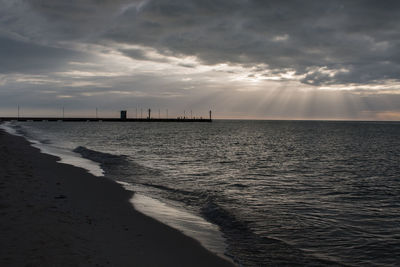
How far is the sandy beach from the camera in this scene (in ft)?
21.4

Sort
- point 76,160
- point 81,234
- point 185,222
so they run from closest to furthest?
point 81,234 < point 185,222 < point 76,160

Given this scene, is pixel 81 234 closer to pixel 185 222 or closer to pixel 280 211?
pixel 185 222

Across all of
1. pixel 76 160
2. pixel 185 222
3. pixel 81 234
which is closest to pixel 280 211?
pixel 185 222

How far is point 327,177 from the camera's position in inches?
876

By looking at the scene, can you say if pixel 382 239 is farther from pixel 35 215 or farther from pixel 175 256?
pixel 35 215

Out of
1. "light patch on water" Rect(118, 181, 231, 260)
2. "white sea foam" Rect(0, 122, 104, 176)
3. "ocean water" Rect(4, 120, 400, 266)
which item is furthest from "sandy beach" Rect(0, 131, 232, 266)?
"white sea foam" Rect(0, 122, 104, 176)

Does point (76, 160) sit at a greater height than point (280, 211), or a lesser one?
lesser

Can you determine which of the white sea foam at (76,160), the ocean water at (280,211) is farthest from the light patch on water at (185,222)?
the white sea foam at (76,160)

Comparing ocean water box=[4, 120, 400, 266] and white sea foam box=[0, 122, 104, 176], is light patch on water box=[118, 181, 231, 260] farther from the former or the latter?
white sea foam box=[0, 122, 104, 176]

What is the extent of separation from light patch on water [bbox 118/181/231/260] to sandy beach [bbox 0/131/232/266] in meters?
0.36

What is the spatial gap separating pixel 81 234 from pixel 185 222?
3818mm

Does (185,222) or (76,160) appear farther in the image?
(76,160)

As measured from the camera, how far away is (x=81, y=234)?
796cm

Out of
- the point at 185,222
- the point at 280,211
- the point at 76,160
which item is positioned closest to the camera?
the point at 185,222
